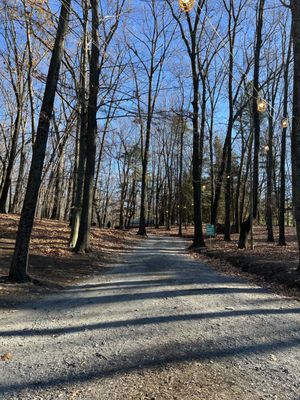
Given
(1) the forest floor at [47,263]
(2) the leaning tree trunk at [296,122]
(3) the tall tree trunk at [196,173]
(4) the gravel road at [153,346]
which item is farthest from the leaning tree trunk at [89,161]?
(3) the tall tree trunk at [196,173]

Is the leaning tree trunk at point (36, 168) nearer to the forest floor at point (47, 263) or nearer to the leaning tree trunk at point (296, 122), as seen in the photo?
the forest floor at point (47, 263)

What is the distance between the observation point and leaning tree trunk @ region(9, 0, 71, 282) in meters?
8.86

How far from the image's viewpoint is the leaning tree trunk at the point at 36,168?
8.86 metres

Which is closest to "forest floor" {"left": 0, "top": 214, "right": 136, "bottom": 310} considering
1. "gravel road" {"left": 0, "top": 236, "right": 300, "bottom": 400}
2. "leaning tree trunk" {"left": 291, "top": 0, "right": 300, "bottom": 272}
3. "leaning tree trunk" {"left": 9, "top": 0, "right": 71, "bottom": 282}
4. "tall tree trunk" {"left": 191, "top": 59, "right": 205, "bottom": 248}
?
"leaning tree trunk" {"left": 9, "top": 0, "right": 71, "bottom": 282}

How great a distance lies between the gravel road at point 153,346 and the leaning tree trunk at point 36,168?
128 centimetres

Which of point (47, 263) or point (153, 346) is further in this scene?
point (47, 263)

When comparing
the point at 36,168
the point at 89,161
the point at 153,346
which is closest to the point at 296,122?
the point at 36,168

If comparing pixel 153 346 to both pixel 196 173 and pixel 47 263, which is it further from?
pixel 196 173

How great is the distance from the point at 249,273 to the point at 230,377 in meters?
8.88

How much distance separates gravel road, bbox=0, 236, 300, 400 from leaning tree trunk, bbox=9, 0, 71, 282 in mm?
1275

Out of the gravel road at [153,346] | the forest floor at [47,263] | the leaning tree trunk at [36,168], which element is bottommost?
the gravel road at [153,346]

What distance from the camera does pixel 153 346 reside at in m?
4.79

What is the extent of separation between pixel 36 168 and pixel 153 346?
562 centimetres

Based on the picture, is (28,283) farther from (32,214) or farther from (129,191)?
(129,191)
